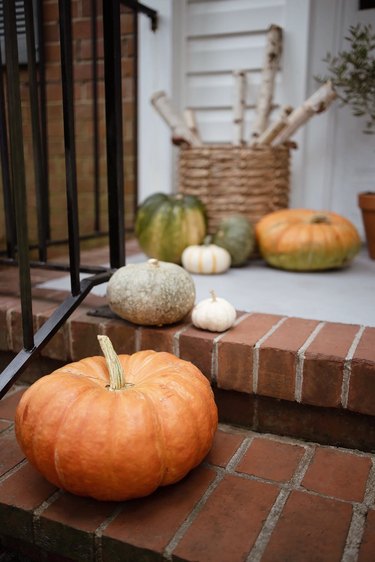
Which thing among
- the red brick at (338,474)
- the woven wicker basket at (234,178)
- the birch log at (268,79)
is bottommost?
the red brick at (338,474)

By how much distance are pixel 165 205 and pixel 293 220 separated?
0.50m

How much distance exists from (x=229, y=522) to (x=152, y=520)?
14 cm

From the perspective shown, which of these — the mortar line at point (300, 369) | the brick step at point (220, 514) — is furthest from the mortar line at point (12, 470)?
the mortar line at point (300, 369)

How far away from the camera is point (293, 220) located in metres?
1.95

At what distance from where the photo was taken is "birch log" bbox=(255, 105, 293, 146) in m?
2.01

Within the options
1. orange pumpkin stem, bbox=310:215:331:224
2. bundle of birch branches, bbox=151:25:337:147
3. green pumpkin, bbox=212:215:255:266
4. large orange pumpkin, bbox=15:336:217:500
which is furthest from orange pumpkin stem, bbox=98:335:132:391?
bundle of birch branches, bbox=151:25:337:147

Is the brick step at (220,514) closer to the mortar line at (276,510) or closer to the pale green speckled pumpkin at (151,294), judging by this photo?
the mortar line at (276,510)

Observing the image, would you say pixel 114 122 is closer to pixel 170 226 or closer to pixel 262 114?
pixel 170 226

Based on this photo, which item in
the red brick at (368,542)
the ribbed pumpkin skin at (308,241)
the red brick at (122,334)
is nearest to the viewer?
the red brick at (368,542)

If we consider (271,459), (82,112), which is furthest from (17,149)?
(82,112)

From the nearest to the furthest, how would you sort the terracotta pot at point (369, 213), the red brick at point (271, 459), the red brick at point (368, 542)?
1. the red brick at point (368, 542)
2. the red brick at point (271, 459)
3. the terracotta pot at point (369, 213)

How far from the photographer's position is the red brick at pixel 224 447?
1.10 meters

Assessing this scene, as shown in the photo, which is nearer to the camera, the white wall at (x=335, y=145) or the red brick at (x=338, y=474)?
the red brick at (x=338, y=474)

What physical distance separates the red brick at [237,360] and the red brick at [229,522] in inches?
8.7
